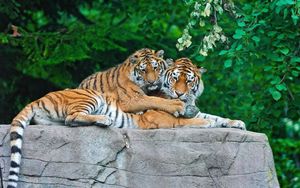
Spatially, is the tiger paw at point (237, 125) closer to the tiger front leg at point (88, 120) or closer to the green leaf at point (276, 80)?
the green leaf at point (276, 80)

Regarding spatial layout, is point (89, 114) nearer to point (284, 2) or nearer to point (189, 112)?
point (189, 112)

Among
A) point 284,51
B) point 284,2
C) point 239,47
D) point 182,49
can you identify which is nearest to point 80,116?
point 182,49

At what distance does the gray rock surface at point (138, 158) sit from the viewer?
7.97 m

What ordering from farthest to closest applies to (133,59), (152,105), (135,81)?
(133,59), (135,81), (152,105)

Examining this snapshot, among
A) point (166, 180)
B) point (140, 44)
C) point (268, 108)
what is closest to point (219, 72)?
point (140, 44)

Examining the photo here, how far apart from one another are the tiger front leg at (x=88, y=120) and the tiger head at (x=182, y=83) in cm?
108

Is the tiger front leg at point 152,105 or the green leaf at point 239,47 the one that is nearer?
the tiger front leg at point 152,105

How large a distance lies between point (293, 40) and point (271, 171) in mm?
2174

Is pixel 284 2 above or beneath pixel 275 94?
above

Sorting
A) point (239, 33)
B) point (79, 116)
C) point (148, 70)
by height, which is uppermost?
point (239, 33)

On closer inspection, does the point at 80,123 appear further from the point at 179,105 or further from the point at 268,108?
the point at 268,108

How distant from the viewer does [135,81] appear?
9.16 m

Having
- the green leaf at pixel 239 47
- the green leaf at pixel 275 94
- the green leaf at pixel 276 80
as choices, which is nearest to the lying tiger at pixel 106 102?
the green leaf at pixel 239 47

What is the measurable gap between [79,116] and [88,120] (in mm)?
109
